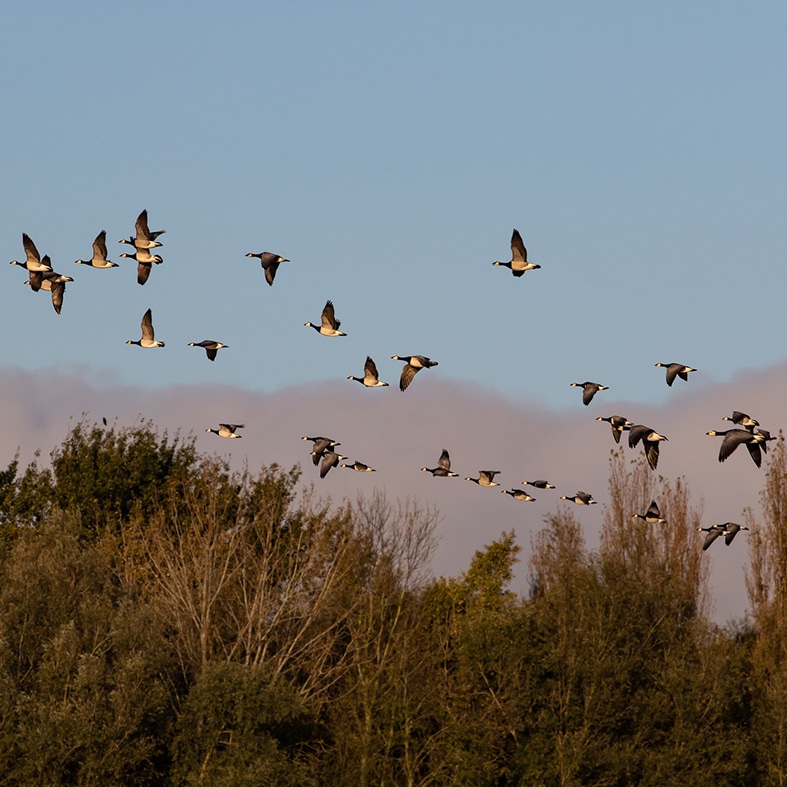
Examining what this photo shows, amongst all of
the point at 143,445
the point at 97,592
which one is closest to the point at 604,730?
the point at 97,592

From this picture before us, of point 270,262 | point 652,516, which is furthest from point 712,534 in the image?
point 270,262

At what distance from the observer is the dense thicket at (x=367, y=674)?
4712 cm

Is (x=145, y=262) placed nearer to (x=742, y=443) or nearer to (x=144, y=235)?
(x=144, y=235)

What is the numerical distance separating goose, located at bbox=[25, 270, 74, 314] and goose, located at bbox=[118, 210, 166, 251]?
6.76 ft

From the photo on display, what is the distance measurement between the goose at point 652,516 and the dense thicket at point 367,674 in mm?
416

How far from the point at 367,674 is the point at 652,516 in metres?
13.2

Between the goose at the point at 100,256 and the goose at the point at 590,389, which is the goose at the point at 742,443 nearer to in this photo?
the goose at the point at 590,389

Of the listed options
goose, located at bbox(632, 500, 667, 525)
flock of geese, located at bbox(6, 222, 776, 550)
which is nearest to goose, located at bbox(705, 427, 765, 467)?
flock of geese, located at bbox(6, 222, 776, 550)

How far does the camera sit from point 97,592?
52938 millimetres

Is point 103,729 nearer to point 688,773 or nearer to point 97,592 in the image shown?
point 97,592

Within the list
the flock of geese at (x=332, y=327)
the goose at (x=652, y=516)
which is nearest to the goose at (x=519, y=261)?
the flock of geese at (x=332, y=327)

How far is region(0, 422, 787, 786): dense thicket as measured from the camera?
47125 mm

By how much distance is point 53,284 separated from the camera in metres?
43.8

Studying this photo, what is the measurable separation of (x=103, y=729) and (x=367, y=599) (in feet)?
42.8
